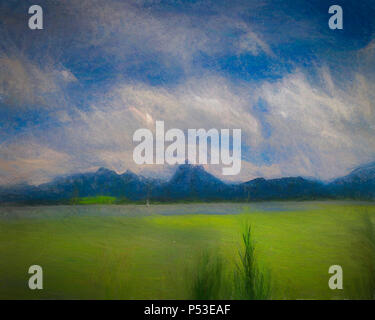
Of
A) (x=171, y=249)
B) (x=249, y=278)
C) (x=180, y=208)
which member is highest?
(x=180, y=208)

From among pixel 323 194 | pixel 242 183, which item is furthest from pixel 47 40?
pixel 323 194

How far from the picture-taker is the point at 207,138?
2777 mm

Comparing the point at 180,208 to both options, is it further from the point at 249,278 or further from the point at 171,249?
the point at 249,278

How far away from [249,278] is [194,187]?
97cm

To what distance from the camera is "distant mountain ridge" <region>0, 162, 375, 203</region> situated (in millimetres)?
2678

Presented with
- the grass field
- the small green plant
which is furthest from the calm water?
the small green plant

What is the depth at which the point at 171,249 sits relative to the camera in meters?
2.72

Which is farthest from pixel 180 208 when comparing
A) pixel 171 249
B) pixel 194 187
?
pixel 171 249

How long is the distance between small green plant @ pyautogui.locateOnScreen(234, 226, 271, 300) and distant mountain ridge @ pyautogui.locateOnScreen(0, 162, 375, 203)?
0.50 meters

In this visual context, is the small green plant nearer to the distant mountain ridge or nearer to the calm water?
the calm water

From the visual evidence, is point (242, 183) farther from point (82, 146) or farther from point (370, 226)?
point (82, 146)
